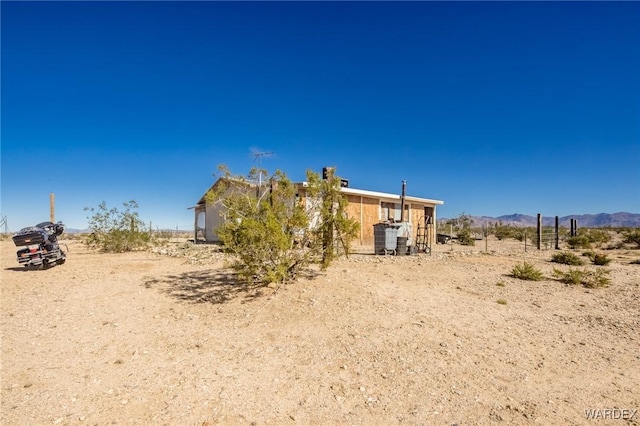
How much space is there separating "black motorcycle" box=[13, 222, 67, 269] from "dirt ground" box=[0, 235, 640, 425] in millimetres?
2282

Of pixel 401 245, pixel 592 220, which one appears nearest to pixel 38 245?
pixel 401 245

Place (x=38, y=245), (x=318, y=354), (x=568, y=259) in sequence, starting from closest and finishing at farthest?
(x=318, y=354) < (x=38, y=245) < (x=568, y=259)

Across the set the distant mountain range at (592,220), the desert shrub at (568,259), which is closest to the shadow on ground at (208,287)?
the desert shrub at (568,259)

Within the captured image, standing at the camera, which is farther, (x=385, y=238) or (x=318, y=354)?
(x=385, y=238)

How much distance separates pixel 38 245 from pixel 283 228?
7.99 m

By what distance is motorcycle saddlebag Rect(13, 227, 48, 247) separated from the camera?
366 inches

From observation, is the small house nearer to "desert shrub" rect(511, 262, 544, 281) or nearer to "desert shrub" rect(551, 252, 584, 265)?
"desert shrub" rect(551, 252, 584, 265)

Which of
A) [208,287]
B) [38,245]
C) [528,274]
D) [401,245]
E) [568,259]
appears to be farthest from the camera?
[401,245]

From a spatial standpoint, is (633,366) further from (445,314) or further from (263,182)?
(263,182)

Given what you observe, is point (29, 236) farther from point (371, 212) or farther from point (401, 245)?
point (371, 212)

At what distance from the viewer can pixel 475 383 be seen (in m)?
3.42

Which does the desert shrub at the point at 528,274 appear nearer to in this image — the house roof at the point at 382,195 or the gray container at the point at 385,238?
the gray container at the point at 385,238

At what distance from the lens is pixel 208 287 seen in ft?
23.2

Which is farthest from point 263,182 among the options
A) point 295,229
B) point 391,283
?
point 391,283
